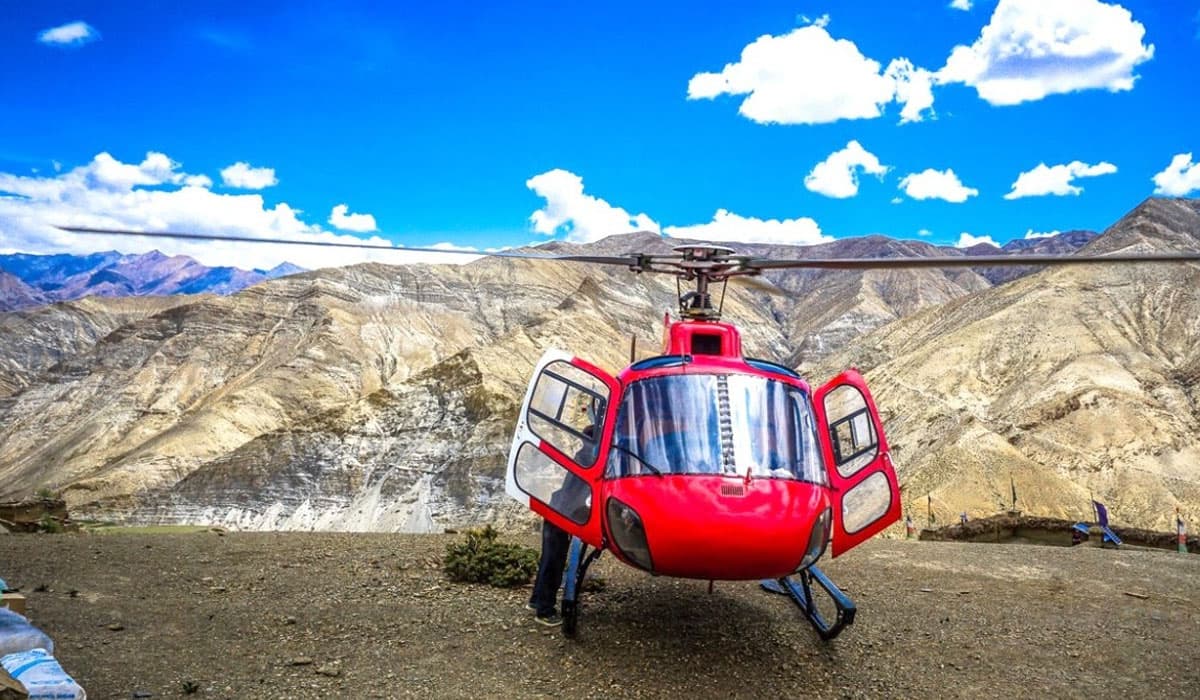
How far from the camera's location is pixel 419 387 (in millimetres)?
51250

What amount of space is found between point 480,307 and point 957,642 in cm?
8325

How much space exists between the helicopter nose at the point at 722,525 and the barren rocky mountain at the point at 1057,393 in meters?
34.7

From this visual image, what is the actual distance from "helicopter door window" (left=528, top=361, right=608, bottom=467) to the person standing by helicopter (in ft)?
0.15

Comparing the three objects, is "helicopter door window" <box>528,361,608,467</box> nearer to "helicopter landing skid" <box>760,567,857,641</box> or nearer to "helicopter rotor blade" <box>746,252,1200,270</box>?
"helicopter rotor blade" <box>746,252,1200,270</box>

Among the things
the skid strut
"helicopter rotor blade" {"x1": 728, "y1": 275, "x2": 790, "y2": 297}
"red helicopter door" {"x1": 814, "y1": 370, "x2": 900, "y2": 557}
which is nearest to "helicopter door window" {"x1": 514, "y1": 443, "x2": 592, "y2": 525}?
the skid strut

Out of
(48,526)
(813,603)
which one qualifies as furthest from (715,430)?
(48,526)

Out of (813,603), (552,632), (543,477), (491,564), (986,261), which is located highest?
(986,261)

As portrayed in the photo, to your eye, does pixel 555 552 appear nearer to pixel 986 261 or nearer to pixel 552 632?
pixel 552 632

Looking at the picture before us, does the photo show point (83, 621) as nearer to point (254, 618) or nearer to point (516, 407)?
point (254, 618)

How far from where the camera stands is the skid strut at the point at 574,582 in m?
6.74

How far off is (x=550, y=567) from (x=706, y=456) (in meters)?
2.20

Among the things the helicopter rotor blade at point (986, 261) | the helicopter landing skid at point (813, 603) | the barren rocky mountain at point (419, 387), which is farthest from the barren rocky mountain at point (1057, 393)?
the helicopter rotor blade at point (986, 261)

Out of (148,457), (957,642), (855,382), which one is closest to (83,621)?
(855,382)

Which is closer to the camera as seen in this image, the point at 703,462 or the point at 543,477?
the point at 703,462
